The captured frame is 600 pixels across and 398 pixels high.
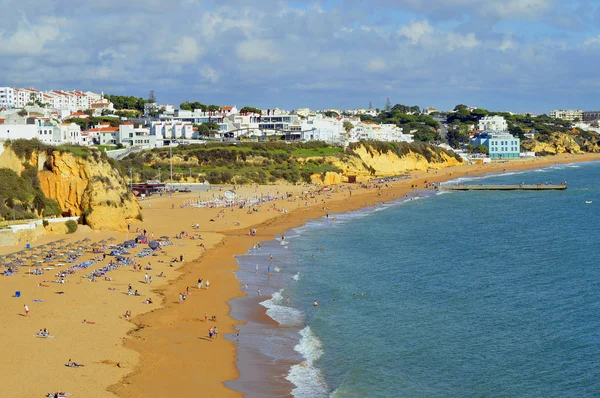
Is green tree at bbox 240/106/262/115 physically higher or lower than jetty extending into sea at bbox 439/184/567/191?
higher

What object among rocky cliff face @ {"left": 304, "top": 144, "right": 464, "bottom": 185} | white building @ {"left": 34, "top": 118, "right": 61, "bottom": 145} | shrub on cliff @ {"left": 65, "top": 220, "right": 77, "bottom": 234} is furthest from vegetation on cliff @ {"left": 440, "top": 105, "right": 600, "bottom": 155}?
shrub on cliff @ {"left": 65, "top": 220, "right": 77, "bottom": 234}

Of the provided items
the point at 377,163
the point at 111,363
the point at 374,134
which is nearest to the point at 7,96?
the point at 374,134

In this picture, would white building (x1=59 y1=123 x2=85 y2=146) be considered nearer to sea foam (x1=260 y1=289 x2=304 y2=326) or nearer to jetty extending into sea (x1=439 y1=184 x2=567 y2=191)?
jetty extending into sea (x1=439 y1=184 x2=567 y2=191)

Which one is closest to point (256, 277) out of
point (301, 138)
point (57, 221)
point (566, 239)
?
point (57, 221)

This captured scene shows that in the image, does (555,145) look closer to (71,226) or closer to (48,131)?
(48,131)

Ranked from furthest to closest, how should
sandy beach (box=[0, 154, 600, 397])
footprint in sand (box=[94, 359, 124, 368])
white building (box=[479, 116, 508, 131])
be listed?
white building (box=[479, 116, 508, 131]) → footprint in sand (box=[94, 359, 124, 368]) → sandy beach (box=[0, 154, 600, 397])

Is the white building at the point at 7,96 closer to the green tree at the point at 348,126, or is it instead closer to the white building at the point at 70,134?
the white building at the point at 70,134
